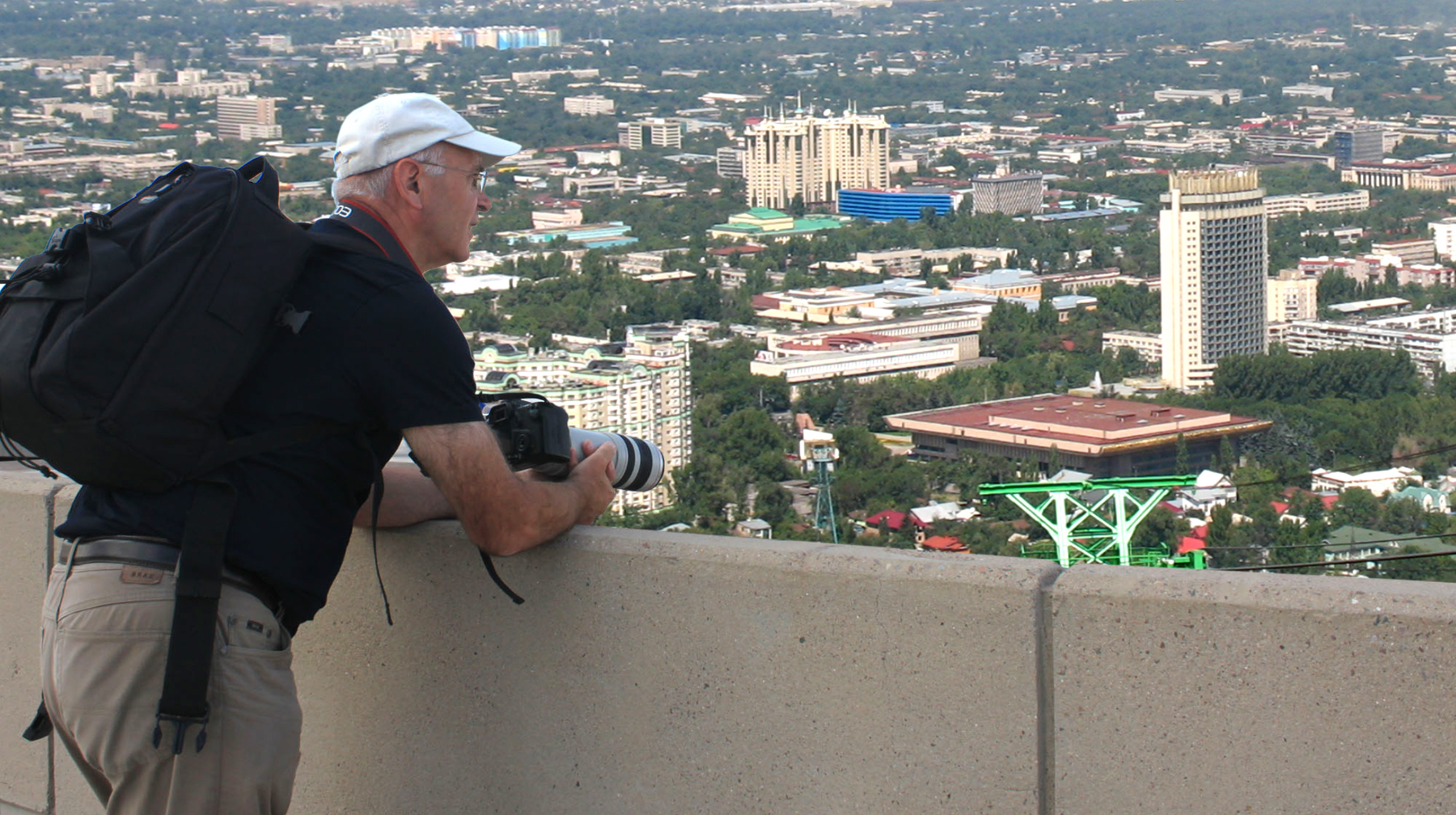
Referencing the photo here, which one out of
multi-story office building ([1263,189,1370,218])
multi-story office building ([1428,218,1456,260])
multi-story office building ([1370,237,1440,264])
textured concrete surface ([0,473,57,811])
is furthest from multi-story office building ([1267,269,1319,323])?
textured concrete surface ([0,473,57,811])

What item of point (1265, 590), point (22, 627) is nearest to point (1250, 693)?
point (1265, 590)

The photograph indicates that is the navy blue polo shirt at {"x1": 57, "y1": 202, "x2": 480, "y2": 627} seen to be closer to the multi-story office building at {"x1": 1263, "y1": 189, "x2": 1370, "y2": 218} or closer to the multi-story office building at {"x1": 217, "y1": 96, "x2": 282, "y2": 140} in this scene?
the multi-story office building at {"x1": 1263, "y1": 189, "x2": 1370, "y2": 218}

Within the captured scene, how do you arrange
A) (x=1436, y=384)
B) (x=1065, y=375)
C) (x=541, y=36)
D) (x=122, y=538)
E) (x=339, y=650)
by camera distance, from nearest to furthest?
(x=122, y=538) < (x=339, y=650) < (x=1436, y=384) < (x=1065, y=375) < (x=541, y=36)

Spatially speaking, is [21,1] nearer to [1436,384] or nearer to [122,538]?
[1436,384]

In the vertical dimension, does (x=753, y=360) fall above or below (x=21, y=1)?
below

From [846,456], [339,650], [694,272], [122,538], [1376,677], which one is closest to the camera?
[1376,677]

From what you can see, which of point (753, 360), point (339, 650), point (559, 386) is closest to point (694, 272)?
point (753, 360)

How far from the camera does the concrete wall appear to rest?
150cm

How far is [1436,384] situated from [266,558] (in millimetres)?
25724

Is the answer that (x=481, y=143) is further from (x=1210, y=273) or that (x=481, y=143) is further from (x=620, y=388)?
(x=1210, y=273)

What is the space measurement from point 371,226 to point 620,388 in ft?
71.5

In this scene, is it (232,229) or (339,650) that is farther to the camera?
(339,650)

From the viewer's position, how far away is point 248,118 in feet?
243

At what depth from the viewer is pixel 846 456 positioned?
72.8 ft
